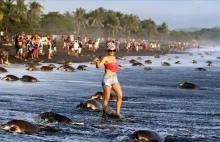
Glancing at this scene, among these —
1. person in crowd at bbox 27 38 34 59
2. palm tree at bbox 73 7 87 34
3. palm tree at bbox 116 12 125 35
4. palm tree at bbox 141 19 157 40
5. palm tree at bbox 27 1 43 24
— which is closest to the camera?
person in crowd at bbox 27 38 34 59

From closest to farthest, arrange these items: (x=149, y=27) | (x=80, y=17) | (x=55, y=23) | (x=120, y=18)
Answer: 1. (x=55, y=23)
2. (x=80, y=17)
3. (x=120, y=18)
4. (x=149, y=27)

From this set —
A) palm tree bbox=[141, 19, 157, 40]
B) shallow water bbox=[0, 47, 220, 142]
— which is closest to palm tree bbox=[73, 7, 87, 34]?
palm tree bbox=[141, 19, 157, 40]

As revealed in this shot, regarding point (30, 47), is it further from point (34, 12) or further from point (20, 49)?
point (34, 12)

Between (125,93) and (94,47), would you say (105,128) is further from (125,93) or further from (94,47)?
(94,47)

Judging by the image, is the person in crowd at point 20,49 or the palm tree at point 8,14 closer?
the person in crowd at point 20,49

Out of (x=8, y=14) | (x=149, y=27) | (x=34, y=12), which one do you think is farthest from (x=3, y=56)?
(x=149, y=27)

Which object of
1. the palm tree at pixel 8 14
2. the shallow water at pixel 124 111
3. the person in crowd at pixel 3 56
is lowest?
the shallow water at pixel 124 111

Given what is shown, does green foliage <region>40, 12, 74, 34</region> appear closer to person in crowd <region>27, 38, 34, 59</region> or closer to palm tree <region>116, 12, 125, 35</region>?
palm tree <region>116, 12, 125, 35</region>

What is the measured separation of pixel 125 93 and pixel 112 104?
9.86ft

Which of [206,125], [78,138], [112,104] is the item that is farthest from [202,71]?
[78,138]

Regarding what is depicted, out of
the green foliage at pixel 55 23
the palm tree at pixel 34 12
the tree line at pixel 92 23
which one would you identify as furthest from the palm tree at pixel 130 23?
the palm tree at pixel 34 12

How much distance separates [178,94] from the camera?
640 inches

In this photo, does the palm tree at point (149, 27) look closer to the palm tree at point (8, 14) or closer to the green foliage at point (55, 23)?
the green foliage at point (55, 23)

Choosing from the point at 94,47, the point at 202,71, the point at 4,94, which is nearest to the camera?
the point at 4,94
